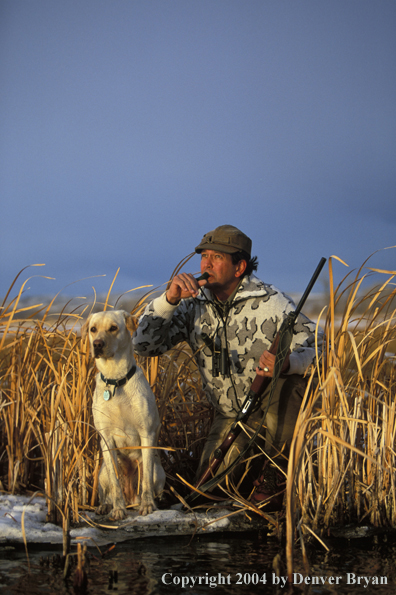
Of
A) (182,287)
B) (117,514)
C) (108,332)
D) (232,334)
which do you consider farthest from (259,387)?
(117,514)

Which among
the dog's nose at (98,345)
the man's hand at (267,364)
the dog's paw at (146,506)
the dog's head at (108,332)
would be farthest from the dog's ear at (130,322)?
the dog's paw at (146,506)

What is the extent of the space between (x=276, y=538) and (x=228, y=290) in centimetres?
187

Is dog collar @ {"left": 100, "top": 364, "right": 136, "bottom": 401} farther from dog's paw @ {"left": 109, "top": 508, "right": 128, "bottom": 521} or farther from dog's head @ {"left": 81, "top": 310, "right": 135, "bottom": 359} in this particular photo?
dog's paw @ {"left": 109, "top": 508, "right": 128, "bottom": 521}

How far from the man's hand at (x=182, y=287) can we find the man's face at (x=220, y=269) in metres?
0.36

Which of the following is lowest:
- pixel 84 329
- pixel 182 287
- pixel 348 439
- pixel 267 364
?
pixel 348 439

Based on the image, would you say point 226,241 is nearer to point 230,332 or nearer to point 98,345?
point 230,332

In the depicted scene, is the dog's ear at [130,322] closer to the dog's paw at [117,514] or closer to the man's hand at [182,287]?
the man's hand at [182,287]

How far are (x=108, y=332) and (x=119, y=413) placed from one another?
506 millimetres

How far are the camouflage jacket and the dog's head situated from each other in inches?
20.8

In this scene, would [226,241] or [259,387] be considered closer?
[259,387]

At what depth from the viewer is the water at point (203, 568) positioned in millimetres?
2359

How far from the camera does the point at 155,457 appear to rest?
3352mm

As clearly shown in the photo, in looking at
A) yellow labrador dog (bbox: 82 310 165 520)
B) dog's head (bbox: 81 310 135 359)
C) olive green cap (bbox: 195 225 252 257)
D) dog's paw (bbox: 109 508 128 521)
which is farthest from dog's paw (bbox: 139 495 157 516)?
olive green cap (bbox: 195 225 252 257)

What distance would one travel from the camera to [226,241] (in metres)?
4.02
